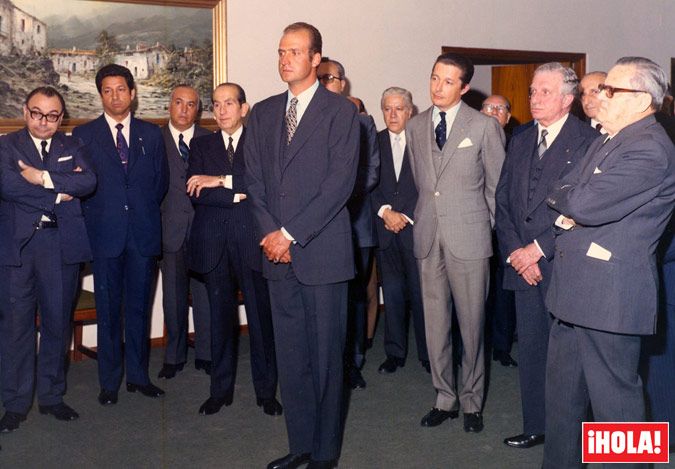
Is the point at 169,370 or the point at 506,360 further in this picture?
the point at 506,360

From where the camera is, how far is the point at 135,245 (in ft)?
15.1

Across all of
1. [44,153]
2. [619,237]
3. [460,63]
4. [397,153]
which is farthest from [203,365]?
[619,237]

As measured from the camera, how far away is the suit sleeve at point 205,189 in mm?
4348

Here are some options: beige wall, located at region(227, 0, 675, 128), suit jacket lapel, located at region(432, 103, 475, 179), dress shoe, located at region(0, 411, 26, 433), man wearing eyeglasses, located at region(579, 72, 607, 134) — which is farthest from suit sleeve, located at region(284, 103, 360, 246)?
beige wall, located at region(227, 0, 675, 128)

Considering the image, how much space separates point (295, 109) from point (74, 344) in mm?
2921

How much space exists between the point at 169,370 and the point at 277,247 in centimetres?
213

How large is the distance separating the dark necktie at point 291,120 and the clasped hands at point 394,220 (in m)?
1.73

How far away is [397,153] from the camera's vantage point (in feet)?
17.4

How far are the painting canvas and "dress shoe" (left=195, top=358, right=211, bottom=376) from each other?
72.1 inches

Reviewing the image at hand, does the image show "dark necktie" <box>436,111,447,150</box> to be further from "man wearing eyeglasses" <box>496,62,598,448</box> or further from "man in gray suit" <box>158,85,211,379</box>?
"man in gray suit" <box>158,85,211,379</box>

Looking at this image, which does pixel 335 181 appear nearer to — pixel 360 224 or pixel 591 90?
pixel 360 224

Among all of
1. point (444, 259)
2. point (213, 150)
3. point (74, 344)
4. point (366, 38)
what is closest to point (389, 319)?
point (444, 259)

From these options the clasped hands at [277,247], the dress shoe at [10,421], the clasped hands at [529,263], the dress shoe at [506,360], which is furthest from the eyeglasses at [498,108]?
the dress shoe at [10,421]

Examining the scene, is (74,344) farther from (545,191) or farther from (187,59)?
(545,191)
